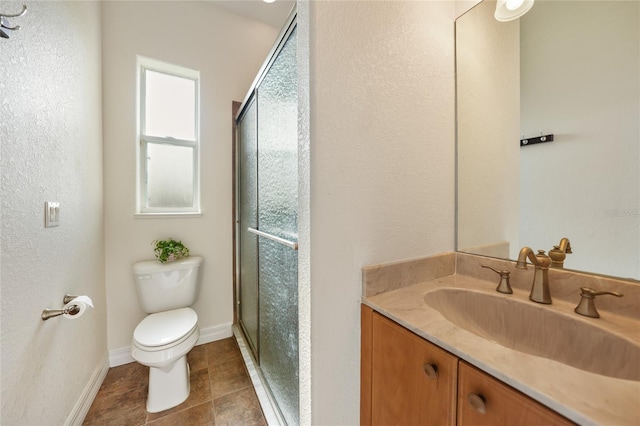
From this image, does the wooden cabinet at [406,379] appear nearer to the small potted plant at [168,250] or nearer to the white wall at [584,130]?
the white wall at [584,130]

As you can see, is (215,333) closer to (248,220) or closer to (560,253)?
(248,220)

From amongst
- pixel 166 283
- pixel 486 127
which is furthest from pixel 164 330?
pixel 486 127

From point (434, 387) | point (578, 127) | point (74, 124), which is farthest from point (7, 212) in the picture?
point (578, 127)

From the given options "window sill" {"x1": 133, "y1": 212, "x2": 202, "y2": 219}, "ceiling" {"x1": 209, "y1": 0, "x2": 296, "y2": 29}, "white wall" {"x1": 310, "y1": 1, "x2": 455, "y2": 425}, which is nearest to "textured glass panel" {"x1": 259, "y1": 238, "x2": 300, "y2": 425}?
"white wall" {"x1": 310, "y1": 1, "x2": 455, "y2": 425}

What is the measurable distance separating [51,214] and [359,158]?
1.33 m

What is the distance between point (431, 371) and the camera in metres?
0.59

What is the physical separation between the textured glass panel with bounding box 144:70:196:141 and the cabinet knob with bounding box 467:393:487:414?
2.23m

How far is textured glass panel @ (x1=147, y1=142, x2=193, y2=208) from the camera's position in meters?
1.81

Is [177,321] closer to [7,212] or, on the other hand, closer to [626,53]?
[7,212]

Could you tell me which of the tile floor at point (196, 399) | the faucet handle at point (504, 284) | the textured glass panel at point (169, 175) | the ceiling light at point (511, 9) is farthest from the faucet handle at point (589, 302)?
the textured glass panel at point (169, 175)

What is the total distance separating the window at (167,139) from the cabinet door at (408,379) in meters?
1.72

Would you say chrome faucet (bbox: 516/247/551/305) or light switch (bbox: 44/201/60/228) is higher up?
light switch (bbox: 44/201/60/228)

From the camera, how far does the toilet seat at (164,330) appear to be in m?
1.26

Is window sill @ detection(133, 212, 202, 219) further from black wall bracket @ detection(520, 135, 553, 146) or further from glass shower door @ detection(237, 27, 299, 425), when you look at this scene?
black wall bracket @ detection(520, 135, 553, 146)
